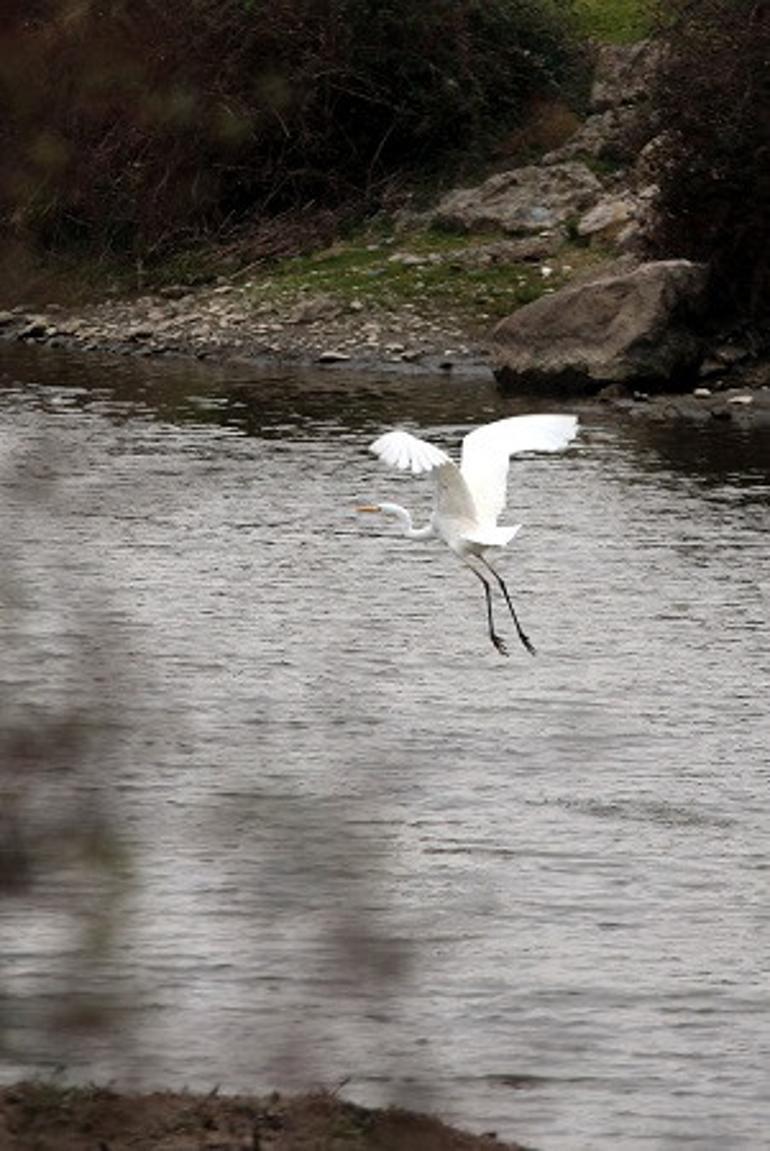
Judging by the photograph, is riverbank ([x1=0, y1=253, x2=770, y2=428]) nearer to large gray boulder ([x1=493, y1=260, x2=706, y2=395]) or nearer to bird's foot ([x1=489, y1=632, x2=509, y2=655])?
large gray boulder ([x1=493, y1=260, x2=706, y2=395])

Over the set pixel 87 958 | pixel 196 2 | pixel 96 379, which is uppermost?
pixel 196 2

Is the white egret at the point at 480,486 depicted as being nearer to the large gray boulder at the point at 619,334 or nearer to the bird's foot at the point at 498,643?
the bird's foot at the point at 498,643

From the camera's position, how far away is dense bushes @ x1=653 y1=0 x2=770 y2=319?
30531 mm

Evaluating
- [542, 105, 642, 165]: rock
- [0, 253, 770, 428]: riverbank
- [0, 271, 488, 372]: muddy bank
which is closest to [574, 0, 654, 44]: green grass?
[542, 105, 642, 165]: rock

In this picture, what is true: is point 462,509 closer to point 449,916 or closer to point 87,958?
point 449,916

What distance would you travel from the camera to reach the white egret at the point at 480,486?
15641 millimetres

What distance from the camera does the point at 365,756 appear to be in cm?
1233

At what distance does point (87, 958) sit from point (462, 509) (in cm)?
1147

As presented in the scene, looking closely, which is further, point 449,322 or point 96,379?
point 449,322

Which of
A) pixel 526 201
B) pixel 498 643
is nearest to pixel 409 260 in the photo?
pixel 526 201

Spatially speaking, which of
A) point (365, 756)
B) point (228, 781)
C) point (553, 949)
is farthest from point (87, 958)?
point (228, 781)

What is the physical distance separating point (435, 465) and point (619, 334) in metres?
14.7

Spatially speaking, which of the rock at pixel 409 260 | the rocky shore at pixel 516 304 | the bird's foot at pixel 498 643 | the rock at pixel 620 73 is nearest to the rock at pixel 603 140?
the rocky shore at pixel 516 304

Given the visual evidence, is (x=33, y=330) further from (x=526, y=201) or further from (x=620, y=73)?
(x=620, y=73)
